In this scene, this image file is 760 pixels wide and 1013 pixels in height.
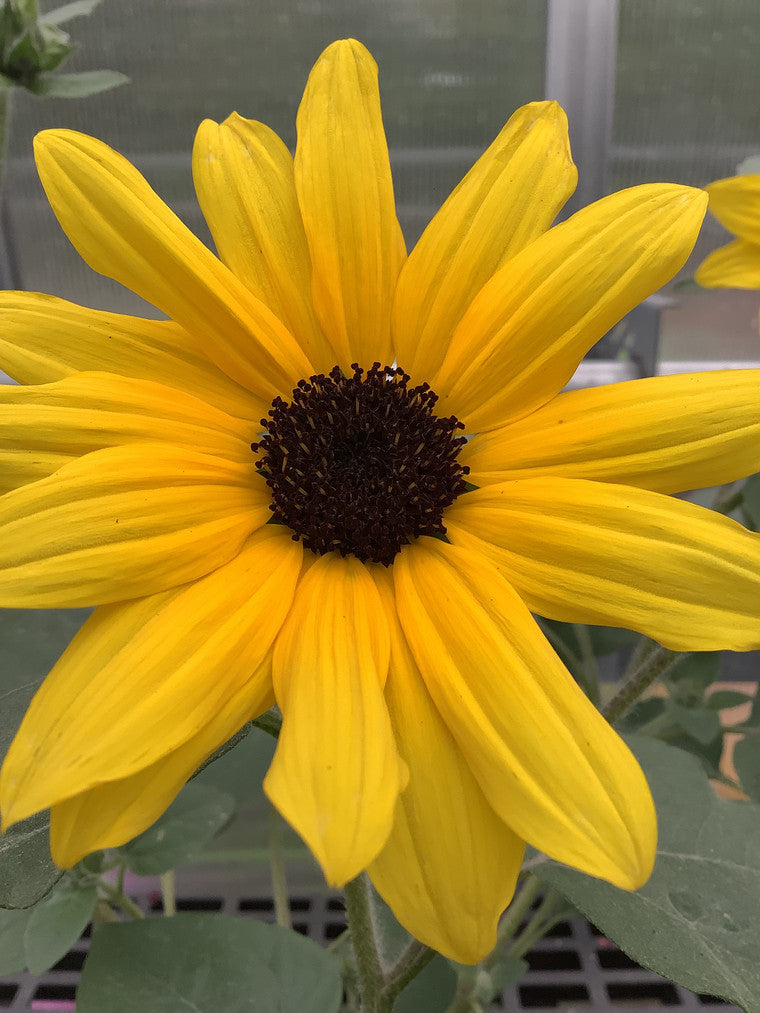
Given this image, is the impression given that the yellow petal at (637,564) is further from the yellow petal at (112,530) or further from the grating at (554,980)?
the grating at (554,980)

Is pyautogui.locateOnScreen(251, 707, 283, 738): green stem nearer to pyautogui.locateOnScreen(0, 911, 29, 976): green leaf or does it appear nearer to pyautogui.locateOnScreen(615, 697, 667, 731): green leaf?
pyautogui.locateOnScreen(0, 911, 29, 976): green leaf

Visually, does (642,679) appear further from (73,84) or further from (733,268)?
(73,84)

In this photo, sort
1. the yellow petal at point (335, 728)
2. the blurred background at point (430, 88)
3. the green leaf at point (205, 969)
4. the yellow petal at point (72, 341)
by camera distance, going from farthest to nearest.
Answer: the blurred background at point (430, 88)
the green leaf at point (205, 969)
the yellow petal at point (72, 341)
the yellow petal at point (335, 728)

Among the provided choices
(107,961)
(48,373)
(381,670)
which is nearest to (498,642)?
(381,670)

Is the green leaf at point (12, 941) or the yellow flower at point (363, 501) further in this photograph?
the green leaf at point (12, 941)

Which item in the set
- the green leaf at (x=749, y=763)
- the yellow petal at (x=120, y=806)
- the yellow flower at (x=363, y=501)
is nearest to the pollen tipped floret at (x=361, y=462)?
the yellow flower at (x=363, y=501)

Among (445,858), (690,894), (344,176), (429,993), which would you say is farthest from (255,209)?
(429,993)
